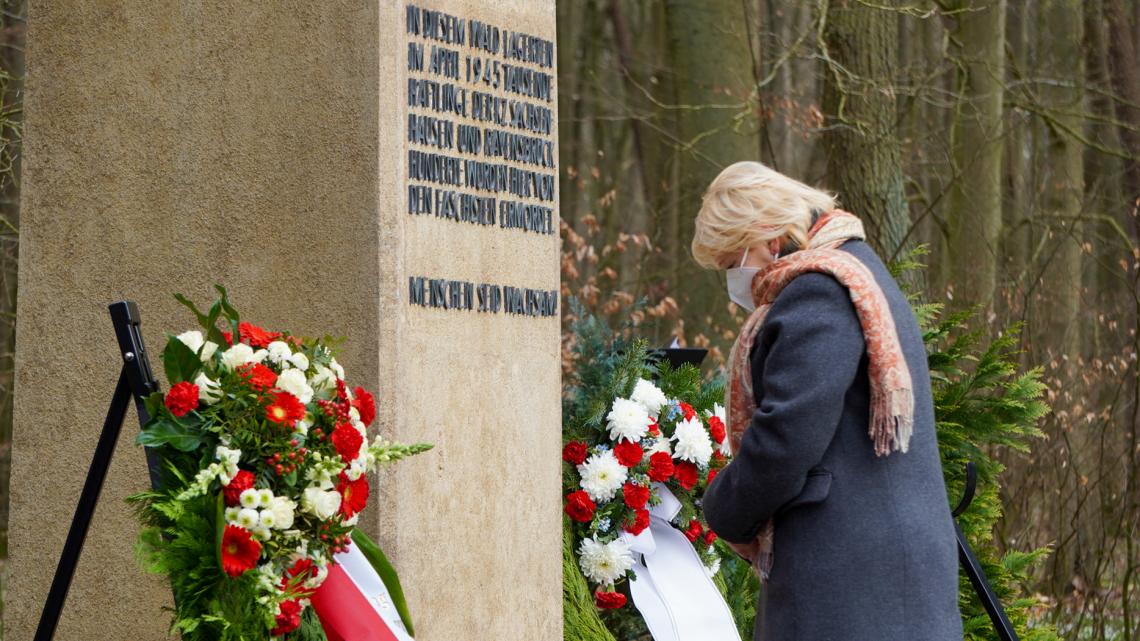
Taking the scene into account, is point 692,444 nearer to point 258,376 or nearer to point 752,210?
point 752,210

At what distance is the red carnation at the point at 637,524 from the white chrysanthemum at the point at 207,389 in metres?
2.51

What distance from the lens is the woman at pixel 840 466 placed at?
11.2 ft

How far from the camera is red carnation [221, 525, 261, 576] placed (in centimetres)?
348

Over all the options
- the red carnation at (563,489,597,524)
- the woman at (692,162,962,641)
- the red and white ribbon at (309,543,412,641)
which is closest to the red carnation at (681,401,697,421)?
the red carnation at (563,489,597,524)

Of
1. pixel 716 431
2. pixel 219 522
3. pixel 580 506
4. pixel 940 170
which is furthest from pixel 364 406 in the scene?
pixel 940 170

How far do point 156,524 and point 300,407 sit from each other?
433 millimetres

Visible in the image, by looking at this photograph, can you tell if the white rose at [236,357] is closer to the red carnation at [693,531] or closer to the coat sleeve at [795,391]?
the coat sleeve at [795,391]

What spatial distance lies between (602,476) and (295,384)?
233cm

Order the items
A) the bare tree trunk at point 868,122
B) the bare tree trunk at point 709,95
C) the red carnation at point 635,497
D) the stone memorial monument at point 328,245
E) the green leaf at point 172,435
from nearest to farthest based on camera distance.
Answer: the green leaf at point 172,435 < the stone memorial monument at point 328,245 < the red carnation at point 635,497 < the bare tree trunk at point 868,122 < the bare tree trunk at point 709,95

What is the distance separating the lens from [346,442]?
368 cm

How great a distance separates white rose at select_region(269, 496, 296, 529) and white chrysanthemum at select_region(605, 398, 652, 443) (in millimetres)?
2461

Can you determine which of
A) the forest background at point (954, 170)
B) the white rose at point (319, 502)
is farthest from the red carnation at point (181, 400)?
the forest background at point (954, 170)

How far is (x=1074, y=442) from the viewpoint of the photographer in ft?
31.4

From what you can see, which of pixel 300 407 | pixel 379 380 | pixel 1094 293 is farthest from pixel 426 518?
pixel 1094 293
